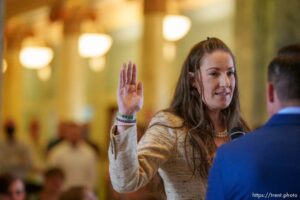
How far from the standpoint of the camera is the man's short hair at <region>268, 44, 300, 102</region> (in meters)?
2.56

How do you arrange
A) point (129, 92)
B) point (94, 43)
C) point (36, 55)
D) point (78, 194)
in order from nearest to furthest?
1. point (129, 92)
2. point (78, 194)
3. point (94, 43)
4. point (36, 55)

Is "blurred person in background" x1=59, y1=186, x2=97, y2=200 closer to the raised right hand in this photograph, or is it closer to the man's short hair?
the raised right hand

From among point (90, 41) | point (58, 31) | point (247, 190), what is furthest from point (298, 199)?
point (58, 31)

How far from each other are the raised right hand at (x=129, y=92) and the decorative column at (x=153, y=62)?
11272 millimetres

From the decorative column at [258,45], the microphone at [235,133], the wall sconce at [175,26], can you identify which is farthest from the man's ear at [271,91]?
the wall sconce at [175,26]

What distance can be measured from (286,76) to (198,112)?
0.72 meters

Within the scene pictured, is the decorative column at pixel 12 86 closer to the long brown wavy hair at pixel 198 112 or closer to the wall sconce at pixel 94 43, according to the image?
the wall sconce at pixel 94 43

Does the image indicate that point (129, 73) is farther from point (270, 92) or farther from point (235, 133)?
point (270, 92)

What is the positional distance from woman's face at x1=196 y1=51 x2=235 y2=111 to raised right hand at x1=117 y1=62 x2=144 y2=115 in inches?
11.9

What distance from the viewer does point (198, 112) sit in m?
3.23

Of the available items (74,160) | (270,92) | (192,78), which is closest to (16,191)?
(192,78)

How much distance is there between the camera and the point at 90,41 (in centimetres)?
1593

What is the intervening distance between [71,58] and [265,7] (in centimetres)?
1039

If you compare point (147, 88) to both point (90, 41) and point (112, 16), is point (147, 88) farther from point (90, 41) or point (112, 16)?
point (112, 16)
